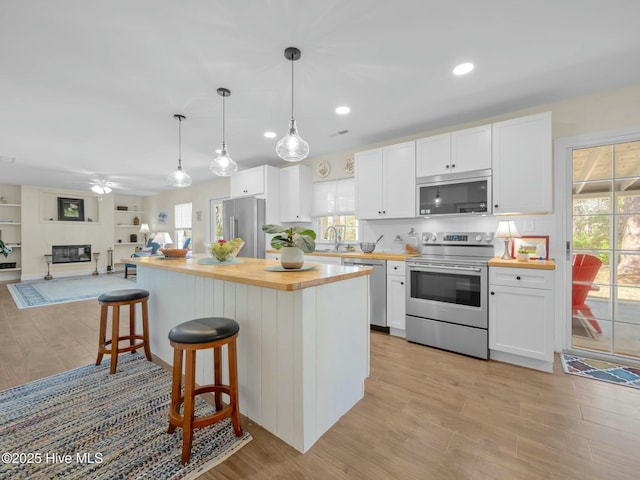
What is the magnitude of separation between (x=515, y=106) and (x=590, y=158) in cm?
88

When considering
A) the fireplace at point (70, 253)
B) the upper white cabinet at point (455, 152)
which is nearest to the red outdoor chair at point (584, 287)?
the upper white cabinet at point (455, 152)

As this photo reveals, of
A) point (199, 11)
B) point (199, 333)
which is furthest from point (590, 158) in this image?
point (199, 333)

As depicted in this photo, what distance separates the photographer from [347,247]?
4.31 meters

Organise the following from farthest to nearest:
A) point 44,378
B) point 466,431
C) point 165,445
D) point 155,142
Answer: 1. point 155,142
2. point 44,378
3. point 466,431
4. point 165,445

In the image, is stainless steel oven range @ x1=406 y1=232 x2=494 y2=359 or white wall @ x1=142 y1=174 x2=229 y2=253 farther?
white wall @ x1=142 y1=174 x2=229 y2=253

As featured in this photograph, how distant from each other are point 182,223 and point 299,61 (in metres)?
6.90

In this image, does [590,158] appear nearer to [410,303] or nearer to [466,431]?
[410,303]

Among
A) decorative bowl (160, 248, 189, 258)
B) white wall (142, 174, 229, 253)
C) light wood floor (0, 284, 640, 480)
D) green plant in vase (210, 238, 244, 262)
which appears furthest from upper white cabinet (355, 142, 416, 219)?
white wall (142, 174, 229, 253)

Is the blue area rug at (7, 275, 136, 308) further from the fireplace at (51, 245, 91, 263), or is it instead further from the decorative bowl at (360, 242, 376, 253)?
the decorative bowl at (360, 242, 376, 253)

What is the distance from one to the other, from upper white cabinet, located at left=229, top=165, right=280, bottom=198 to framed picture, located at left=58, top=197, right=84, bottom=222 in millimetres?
6442

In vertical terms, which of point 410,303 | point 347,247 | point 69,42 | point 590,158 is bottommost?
point 410,303

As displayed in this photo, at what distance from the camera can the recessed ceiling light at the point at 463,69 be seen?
225cm

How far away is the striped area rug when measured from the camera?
4.77ft

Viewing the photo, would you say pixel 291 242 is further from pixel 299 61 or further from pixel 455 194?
pixel 455 194
